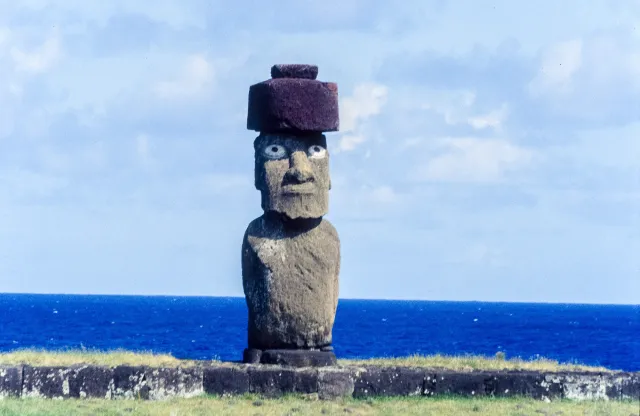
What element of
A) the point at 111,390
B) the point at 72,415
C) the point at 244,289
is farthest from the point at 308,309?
the point at 72,415

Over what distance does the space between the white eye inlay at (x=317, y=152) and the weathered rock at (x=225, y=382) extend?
321 cm

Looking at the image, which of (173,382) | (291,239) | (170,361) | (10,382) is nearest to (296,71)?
(291,239)

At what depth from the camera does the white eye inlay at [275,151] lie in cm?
1539


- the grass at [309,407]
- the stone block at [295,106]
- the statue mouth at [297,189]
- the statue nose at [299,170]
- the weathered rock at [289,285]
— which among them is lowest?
the grass at [309,407]

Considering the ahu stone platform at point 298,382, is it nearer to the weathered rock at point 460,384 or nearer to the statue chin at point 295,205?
the weathered rock at point 460,384

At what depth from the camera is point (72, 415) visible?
12156 mm

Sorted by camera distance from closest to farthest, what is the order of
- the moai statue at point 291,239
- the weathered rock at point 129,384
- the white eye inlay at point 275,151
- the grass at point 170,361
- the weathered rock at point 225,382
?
the weathered rock at point 129,384
the weathered rock at point 225,382
the grass at point 170,361
the moai statue at point 291,239
the white eye inlay at point 275,151

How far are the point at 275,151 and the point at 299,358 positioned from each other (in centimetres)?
280

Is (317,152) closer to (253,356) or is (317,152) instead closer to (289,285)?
(289,285)

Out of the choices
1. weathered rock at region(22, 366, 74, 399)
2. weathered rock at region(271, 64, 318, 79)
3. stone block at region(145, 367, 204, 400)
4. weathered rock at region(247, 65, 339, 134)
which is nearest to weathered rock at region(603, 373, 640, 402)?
weathered rock at region(247, 65, 339, 134)

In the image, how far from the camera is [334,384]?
14031 mm

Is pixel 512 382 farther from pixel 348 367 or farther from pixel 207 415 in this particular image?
pixel 207 415

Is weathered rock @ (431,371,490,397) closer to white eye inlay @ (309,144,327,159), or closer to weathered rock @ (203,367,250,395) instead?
weathered rock @ (203,367,250,395)

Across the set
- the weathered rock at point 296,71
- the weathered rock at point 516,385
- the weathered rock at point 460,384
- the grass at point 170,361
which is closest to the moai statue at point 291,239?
the weathered rock at point 296,71
